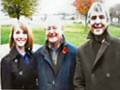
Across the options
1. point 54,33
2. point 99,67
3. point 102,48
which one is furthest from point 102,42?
point 54,33

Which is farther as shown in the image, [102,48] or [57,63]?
[57,63]

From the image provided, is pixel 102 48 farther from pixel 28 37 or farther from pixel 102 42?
pixel 28 37

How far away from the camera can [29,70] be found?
8.00ft

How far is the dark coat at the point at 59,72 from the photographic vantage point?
235cm

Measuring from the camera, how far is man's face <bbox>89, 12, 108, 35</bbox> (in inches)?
86.6

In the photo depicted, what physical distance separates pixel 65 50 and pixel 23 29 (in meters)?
0.35

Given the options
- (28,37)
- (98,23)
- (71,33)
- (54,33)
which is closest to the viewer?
(98,23)

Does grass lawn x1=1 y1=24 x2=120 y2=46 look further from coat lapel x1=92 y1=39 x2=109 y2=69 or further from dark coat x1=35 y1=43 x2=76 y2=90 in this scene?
coat lapel x1=92 y1=39 x2=109 y2=69

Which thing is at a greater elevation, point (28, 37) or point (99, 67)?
point (28, 37)

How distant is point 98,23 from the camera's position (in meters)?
2.21

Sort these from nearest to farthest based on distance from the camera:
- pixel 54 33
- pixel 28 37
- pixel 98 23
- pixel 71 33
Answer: pixel 98 23 → pixel 54 33 → pixel 28 37 → pixel 71 33

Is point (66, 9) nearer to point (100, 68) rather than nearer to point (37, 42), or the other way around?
point (37, 42)

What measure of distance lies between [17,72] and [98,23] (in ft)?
2.35

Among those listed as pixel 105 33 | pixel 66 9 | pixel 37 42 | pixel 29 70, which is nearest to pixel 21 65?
pixel 29 70
